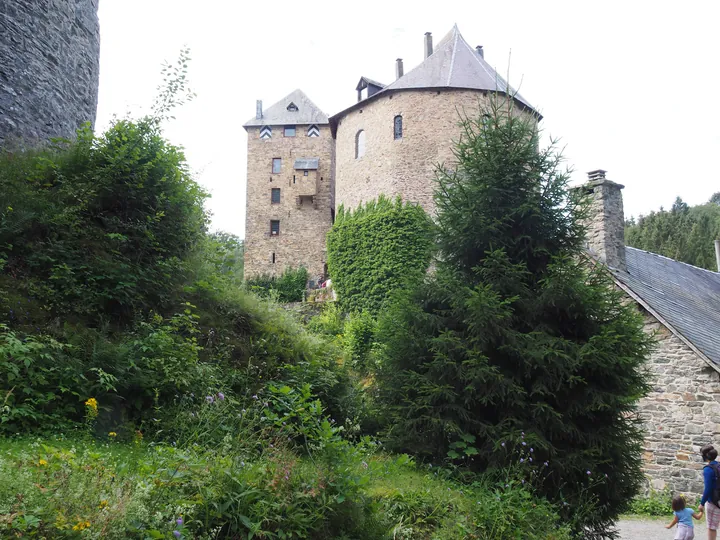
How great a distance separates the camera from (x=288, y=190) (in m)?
43.2

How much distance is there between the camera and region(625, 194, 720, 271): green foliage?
41875mm

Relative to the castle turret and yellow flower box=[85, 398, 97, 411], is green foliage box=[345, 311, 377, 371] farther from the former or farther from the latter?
the castle turret

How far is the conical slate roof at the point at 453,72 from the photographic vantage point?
1076 inches

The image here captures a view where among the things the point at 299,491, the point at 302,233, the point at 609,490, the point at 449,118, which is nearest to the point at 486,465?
the point at 609,490

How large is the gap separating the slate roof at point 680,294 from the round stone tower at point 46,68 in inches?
476

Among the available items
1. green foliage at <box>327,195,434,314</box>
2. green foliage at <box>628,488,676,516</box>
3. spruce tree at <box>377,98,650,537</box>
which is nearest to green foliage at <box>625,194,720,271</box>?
green foliage at <box>327,195,434,314</box>

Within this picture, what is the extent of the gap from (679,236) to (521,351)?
42.8 m

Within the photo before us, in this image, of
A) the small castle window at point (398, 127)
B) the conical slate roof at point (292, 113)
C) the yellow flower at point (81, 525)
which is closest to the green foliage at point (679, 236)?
the small castle window at point (398, 127)

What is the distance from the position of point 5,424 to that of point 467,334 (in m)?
4.64

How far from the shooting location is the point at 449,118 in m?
27.0

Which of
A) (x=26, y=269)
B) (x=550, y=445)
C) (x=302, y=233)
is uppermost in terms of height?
(x=302, y=233)

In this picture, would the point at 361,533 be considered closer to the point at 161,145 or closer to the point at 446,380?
the point at 446,380

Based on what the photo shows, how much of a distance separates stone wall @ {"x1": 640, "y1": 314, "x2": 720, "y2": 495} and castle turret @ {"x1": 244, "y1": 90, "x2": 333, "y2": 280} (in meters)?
28.9

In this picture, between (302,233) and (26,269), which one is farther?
(302,233)
